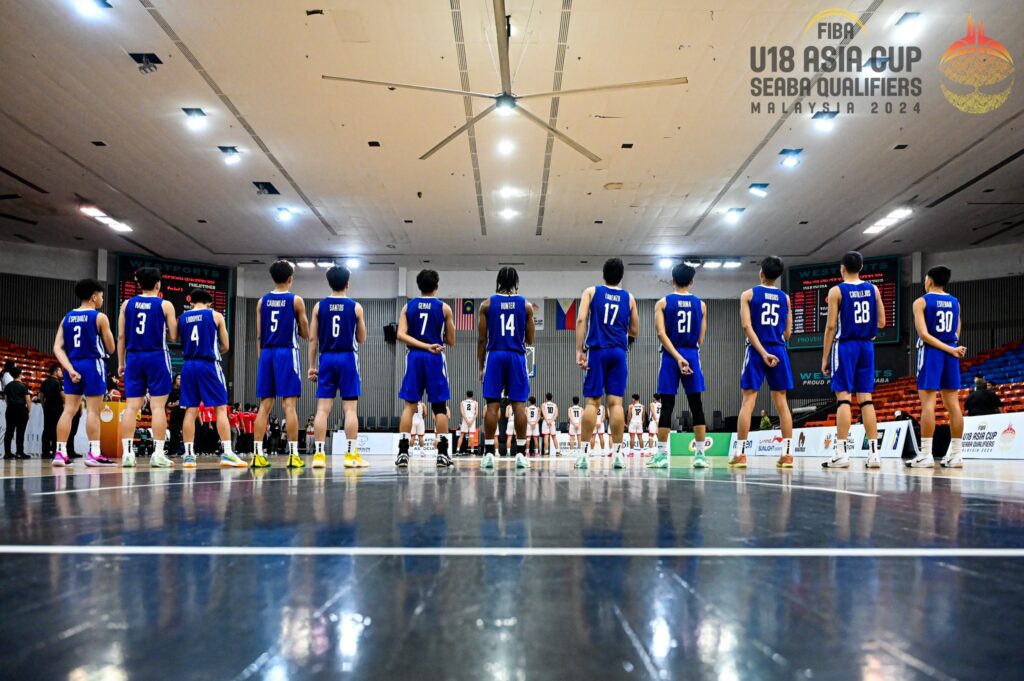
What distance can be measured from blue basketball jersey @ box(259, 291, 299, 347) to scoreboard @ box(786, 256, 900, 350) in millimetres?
18580

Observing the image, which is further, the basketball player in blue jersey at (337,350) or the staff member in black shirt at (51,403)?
the staff member in black shirt at (51,403)

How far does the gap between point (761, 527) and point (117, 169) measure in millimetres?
15882

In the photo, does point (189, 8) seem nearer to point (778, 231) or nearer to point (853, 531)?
point (853, 531)

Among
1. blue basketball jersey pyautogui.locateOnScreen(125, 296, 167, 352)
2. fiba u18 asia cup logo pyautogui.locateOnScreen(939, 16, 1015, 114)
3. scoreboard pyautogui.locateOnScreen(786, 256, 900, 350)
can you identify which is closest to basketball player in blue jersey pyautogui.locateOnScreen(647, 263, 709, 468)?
blue basketball jersey pyautogui.locateOnScreen(125, 296, 167, 352)

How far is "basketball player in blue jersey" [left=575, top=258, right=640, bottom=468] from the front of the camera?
6164mm

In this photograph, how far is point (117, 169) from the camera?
14578mm

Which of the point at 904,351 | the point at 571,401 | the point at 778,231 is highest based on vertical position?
the point at 778,231

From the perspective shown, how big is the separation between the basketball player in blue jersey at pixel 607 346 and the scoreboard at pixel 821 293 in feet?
56.4

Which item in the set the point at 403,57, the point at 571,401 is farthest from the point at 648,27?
the point at 571,401

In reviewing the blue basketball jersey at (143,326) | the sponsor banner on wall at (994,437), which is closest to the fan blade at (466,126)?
the blue basketball jersey at (143,326)

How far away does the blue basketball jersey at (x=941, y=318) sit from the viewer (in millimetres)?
6676

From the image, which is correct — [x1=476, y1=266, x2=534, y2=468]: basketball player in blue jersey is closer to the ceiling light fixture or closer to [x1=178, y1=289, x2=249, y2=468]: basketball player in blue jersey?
[x1=178, y1=289, x2=249, y2=468]: basketball player in blue jersey

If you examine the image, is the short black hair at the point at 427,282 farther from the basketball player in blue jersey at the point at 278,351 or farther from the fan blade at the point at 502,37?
the fan blade at the point at 502,37

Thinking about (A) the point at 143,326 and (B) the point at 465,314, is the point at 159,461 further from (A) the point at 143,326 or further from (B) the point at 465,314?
(B) the point at 465,314
